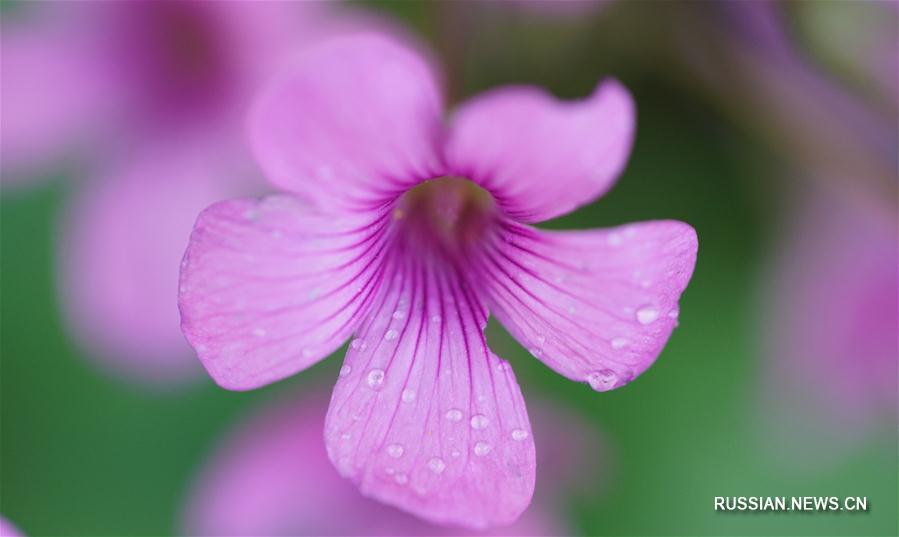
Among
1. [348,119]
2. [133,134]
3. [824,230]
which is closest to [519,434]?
[348,119]

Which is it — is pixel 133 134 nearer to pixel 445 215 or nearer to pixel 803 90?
pixel 445 215

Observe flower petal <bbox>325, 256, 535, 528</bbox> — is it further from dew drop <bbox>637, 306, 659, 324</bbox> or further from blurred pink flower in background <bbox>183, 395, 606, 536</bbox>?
blurred pink flower in background <bbox>183, 395, 606, 536</bbox>

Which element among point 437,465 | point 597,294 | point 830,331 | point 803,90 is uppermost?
point 803,90

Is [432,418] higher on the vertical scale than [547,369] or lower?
lower

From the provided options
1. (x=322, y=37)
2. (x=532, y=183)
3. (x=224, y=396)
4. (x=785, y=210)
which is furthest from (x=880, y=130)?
(x=224, y=396)

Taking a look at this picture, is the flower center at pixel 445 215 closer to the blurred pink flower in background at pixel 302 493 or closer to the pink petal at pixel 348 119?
the pink petal at pixel 348 119

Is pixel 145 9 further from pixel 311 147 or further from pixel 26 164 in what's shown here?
pixel 311 147

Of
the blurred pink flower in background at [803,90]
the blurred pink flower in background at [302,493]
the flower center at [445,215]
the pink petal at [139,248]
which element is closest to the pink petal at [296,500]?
the blurred pink flower in background at [302,493]
